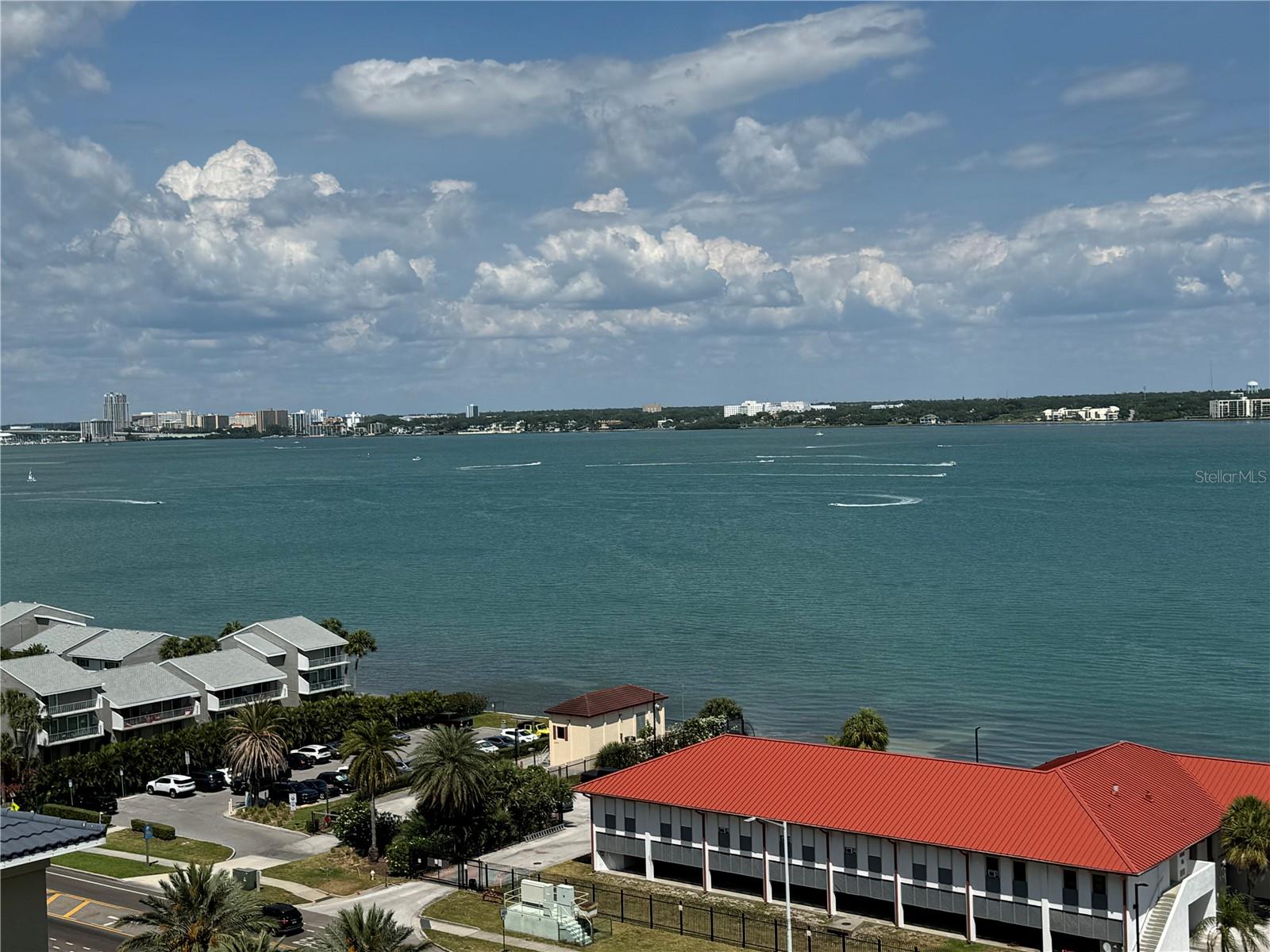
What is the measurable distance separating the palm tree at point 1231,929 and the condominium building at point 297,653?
194 ft

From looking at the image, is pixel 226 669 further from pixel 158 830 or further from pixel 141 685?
pixel 158 830

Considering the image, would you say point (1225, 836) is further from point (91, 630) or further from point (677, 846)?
point (91, 630)

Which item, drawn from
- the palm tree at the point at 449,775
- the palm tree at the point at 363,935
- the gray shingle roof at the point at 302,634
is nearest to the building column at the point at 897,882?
the palm tree at the point at 449,775

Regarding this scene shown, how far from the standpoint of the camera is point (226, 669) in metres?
79.3

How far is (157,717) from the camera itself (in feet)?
244

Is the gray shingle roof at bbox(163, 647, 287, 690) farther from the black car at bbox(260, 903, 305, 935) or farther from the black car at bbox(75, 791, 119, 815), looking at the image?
the black car at bbox(260, 903, 305, 935)

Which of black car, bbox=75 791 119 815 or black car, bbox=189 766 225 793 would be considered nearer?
black car, bbox=75 791 119 815

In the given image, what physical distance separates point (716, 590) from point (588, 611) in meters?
16.1

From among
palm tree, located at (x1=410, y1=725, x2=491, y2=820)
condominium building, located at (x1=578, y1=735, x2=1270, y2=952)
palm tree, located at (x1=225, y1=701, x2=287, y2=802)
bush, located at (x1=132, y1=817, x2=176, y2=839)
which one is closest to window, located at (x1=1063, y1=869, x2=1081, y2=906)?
condominium building, located at (x1=578, y1=735, x2=1270, y2=952)

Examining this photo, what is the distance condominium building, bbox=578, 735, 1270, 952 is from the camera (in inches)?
1640

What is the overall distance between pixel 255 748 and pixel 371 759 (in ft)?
29.1

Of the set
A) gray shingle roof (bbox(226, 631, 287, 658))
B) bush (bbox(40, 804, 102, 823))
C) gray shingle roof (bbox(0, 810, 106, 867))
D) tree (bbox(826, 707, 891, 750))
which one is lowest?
bush (bbox(40, 804, 102, 823))

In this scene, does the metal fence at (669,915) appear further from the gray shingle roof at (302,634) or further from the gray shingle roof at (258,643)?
the gray shingle roof at (302,634)

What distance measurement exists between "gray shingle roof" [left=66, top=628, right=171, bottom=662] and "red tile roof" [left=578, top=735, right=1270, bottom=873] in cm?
4333
